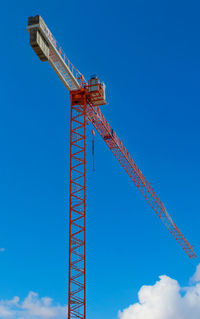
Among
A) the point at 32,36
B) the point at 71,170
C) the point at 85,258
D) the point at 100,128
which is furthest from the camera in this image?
the point at 100,128

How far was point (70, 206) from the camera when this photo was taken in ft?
191

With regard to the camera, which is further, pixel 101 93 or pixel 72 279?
pixel 101 93

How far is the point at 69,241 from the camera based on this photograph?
187 ft

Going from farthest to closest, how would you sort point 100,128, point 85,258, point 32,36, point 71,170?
point 100,128 < point 71,170 < point 85,258 < point 32,36

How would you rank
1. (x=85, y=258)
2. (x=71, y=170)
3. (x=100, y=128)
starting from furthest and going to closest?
(x=100, y=128)
(x=71, y=170)
(x=85, y=258)

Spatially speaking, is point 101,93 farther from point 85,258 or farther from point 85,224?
point 85,258

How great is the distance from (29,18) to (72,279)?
102 feet

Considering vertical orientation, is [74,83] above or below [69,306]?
above

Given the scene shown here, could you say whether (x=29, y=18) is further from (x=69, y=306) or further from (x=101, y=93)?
(x=69, y=306)

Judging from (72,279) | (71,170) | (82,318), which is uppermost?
(71,170)

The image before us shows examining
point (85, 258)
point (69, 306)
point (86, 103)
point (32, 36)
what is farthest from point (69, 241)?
point (32, 36)

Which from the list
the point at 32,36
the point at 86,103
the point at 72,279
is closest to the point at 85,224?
the point at 72,279

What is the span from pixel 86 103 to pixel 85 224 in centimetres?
1692

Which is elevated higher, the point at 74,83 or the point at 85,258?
the point at 74,83
